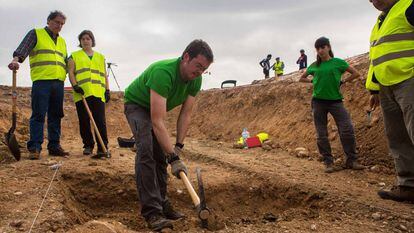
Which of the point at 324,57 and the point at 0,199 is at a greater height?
the point at 324,57

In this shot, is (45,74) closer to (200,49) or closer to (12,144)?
(12,144)

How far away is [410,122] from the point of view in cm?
320

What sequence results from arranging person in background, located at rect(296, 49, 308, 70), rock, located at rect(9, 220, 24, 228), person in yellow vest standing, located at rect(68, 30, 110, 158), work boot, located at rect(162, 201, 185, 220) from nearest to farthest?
rock, located at rect(9, 220, 24, 228) → work boot, located at rect(162, 201, 185, 220) → person in yellow vest standing, located at rect(68, 30, 110, 158) → person in background, located at rect(296, 49, 308, 70)

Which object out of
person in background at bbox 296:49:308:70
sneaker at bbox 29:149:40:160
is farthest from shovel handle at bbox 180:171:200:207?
person in background at bbox 296:49:308:70

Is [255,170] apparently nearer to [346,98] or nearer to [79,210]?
[79,210]

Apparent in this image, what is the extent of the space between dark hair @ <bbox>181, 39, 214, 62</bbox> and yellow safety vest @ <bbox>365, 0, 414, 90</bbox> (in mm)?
1600

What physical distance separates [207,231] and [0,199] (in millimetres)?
1991

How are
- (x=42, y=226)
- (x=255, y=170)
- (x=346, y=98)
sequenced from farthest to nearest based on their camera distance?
1. (x=346, y=98)
2. (x=255, y=170)
3. (x=42, y=226)

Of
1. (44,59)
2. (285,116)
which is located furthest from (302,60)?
(44,59)

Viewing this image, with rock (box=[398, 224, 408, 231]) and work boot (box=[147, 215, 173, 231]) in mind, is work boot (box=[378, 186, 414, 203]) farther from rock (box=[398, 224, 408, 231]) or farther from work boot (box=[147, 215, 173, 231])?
work boot (box=[147, 215, 173, 231])

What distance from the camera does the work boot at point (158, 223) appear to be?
3.04 metres

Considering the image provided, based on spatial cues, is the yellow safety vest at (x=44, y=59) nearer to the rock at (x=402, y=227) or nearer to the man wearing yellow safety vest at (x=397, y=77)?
the man wearing yellow safety vest at (x=397, y=77)

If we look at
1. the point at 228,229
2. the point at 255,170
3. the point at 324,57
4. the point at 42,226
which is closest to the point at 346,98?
the point at 324,57

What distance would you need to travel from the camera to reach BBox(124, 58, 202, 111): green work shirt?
3064 millimetres
